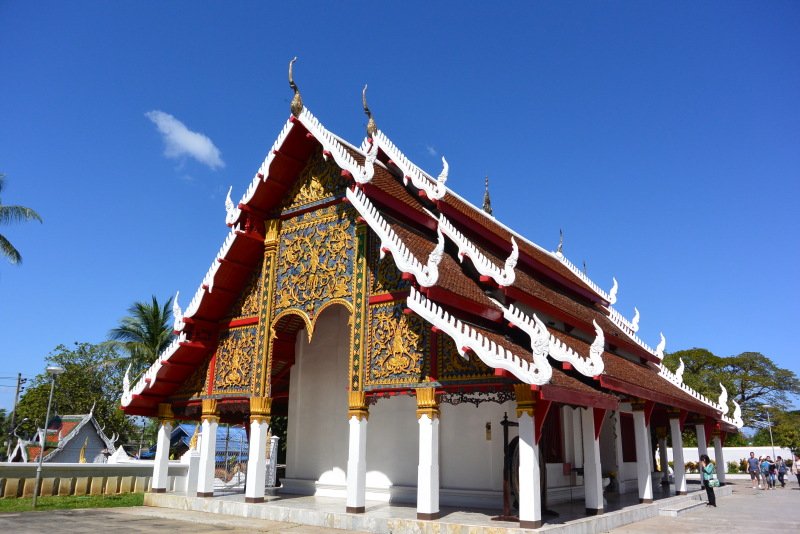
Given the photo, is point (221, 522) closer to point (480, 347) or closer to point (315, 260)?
point (315, 260)

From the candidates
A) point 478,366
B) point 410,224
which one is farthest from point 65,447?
point 478,366

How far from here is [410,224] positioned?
1265 cm

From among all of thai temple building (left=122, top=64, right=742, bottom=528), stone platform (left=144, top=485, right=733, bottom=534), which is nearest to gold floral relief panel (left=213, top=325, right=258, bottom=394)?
thai temple building (left=122, top=64, right=742, bottom=528)

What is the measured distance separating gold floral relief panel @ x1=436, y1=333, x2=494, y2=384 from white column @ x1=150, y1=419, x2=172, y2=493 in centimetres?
749

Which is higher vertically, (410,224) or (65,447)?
(410,224)

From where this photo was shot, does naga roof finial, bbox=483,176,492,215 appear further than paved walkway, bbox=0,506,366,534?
Yes

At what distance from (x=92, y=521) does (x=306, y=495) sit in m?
4.62

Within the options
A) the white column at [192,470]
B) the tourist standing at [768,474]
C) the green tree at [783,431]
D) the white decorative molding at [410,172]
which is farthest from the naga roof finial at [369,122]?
the green tree at [783,431]

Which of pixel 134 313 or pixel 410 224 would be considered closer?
pixel 410 224

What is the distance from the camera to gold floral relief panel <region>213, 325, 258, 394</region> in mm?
12945

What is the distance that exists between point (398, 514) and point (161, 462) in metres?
6.42

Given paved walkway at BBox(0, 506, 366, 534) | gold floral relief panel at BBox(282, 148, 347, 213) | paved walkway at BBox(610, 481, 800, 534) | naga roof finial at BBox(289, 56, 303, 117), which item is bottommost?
paved walkway at BBox(0, 506, 366, 534)

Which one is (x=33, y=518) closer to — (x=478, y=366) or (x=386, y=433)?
(x=386, y=433)

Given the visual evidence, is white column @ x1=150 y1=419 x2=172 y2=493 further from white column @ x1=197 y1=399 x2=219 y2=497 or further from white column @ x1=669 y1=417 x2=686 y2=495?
white column @ x1=669 y1=417 x2=686 y2=495
